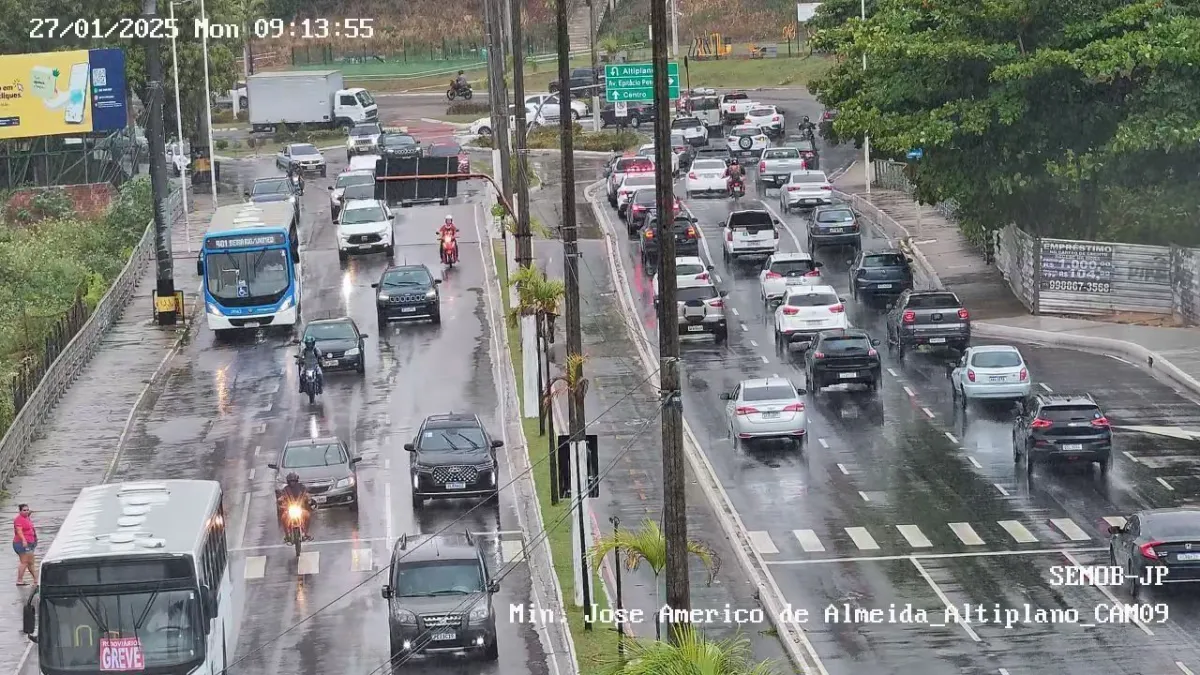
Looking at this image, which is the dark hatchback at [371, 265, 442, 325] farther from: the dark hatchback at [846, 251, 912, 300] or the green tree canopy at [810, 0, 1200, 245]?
the green tree canopy at [810, 0, 1200, 245]

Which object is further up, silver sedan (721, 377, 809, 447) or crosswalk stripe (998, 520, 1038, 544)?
silver sedan (721, 377, 809, 447)

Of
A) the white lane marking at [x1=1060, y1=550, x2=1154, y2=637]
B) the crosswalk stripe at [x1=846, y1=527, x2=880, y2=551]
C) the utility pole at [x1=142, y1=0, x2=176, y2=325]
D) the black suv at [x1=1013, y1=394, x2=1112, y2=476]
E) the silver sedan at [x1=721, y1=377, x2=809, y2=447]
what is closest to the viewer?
the white lane marking at [x1=1060, y1=550, x2=1154, y2=637]

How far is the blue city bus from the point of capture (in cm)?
5916

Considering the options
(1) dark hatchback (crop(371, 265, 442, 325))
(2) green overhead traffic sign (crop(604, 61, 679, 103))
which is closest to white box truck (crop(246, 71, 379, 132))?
(2) green overhead traffic sign (crop(604, 61, 679, 103))

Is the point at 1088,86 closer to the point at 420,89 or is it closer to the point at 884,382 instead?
the point at 884,382

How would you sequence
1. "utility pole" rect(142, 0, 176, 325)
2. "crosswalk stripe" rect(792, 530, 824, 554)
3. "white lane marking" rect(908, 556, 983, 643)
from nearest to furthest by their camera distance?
"white lane marking" rect(908, 556, 983, 643), "crosswalk stripe" rect(792, 530, 824, 554), "utility pole" rect(142, 0, 176, 325)

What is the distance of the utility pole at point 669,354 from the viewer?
878 inches

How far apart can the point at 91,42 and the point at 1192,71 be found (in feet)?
188

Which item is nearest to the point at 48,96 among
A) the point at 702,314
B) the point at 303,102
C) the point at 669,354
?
the point at 303,102

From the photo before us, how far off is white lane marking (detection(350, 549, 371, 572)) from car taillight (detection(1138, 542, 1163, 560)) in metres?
13.6

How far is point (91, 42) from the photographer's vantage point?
98.2 meters

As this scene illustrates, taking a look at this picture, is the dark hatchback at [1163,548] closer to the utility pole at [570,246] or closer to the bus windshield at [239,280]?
the utility pole at [570,246]

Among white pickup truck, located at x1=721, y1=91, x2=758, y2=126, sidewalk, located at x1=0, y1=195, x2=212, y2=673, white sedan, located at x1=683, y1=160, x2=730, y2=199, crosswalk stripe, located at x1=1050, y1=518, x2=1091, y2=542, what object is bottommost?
crosswalk stripe, located at x1=1050, y1=518, x2=1091, y2=542

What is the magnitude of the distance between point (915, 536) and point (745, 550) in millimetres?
3182
